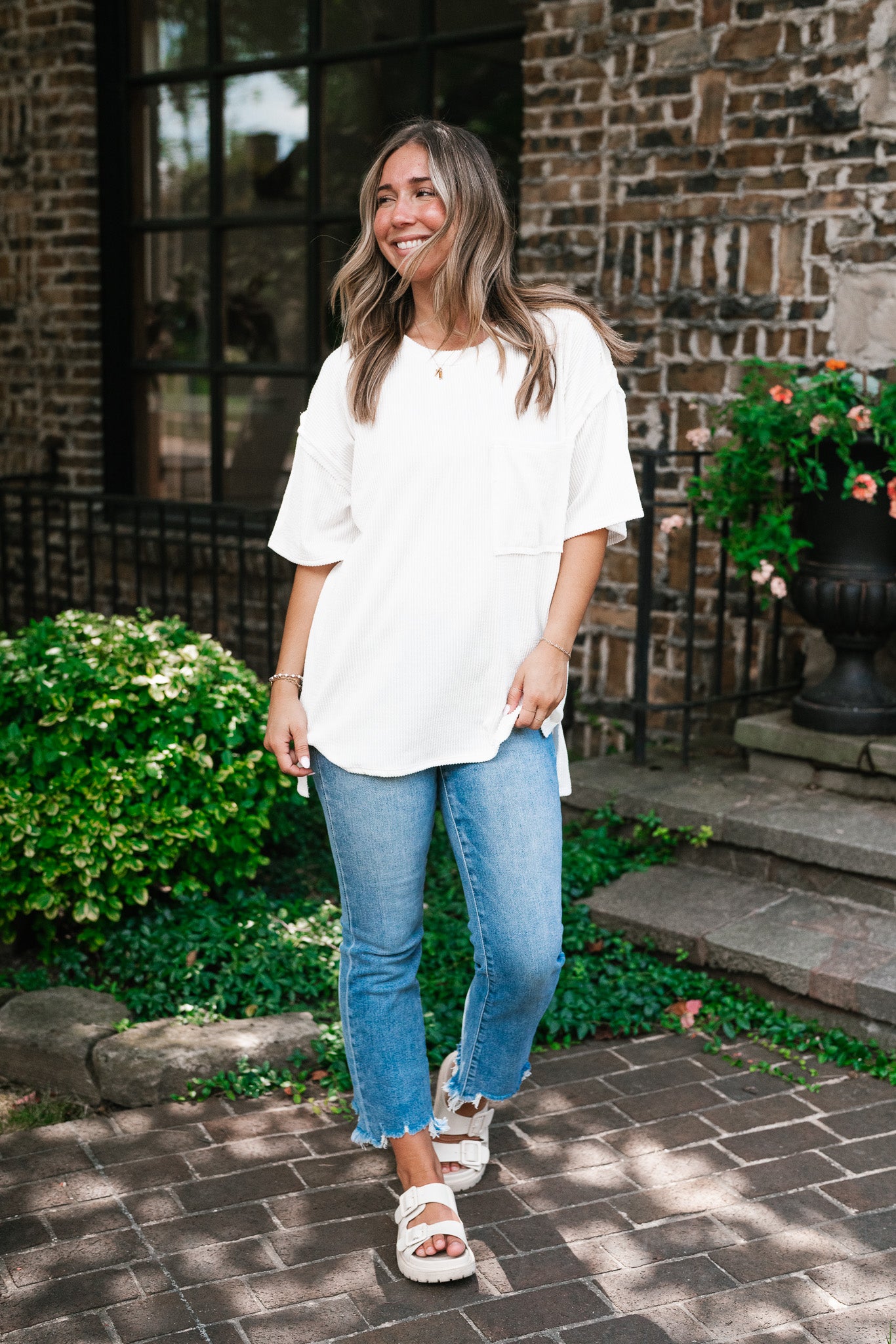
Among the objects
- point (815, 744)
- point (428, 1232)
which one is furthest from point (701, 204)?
point (428, 1232)

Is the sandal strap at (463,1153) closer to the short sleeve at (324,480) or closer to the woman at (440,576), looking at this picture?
the woman at (440,576)

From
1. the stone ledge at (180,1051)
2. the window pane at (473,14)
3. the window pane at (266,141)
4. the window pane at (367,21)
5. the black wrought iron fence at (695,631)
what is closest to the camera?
the stone ledge at (180,1051)

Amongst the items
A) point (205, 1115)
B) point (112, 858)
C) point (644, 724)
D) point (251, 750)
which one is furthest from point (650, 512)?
point (205, 1115)

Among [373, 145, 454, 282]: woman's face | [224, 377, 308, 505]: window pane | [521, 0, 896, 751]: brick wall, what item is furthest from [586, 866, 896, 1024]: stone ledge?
[224, 377, 308, 505]: window pane

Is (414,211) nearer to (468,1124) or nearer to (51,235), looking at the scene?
(468,1124)

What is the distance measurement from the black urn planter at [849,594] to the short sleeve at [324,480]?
2.23 meters

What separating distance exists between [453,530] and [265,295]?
4.72m

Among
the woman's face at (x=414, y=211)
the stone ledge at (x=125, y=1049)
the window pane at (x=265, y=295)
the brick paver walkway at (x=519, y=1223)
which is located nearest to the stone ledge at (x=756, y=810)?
the brick paver walkway at (x=519, y=1223)

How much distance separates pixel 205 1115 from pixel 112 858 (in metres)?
0.86

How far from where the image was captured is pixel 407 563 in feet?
7.70

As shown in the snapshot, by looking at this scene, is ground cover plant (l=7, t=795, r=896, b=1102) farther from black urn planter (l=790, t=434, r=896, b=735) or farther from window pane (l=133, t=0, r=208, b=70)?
window pane (l=133, t=0, r=208, b=70)

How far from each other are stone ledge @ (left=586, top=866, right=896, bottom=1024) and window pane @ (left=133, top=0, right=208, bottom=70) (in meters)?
4.89

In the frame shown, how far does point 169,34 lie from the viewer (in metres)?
6.84

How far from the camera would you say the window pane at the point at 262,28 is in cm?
630
